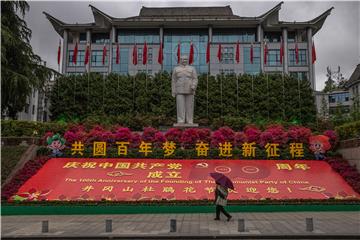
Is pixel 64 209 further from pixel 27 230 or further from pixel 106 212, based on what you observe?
pixel 27 230

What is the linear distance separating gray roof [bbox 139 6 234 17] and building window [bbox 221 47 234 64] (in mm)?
5524

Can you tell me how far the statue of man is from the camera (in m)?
14.7

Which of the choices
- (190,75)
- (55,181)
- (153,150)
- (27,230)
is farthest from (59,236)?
(190,75)

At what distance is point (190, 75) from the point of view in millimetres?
14742

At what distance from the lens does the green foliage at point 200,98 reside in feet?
80.9

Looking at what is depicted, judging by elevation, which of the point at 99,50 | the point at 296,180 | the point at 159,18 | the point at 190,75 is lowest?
the point at 296,180

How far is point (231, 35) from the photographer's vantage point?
42.1 m

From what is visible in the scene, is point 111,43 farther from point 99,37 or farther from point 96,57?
point 99,37

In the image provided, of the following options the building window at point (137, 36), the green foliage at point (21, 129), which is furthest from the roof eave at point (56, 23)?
the green foliage at point (21, 129)

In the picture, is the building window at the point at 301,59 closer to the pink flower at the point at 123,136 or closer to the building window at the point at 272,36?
the building window at the point at 272,36

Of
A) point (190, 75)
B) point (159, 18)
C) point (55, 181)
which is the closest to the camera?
point (55, 181)

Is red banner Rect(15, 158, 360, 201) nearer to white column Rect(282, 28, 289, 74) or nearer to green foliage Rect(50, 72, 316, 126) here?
green foliage Rect(50, 72, 316, 126)

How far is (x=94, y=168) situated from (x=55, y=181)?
125cm

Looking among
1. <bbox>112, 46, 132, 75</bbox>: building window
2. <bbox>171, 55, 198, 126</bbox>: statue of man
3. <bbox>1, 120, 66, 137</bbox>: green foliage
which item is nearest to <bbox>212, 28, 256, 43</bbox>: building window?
<bbox>112, 46, 132, 75</bbox>: building window
